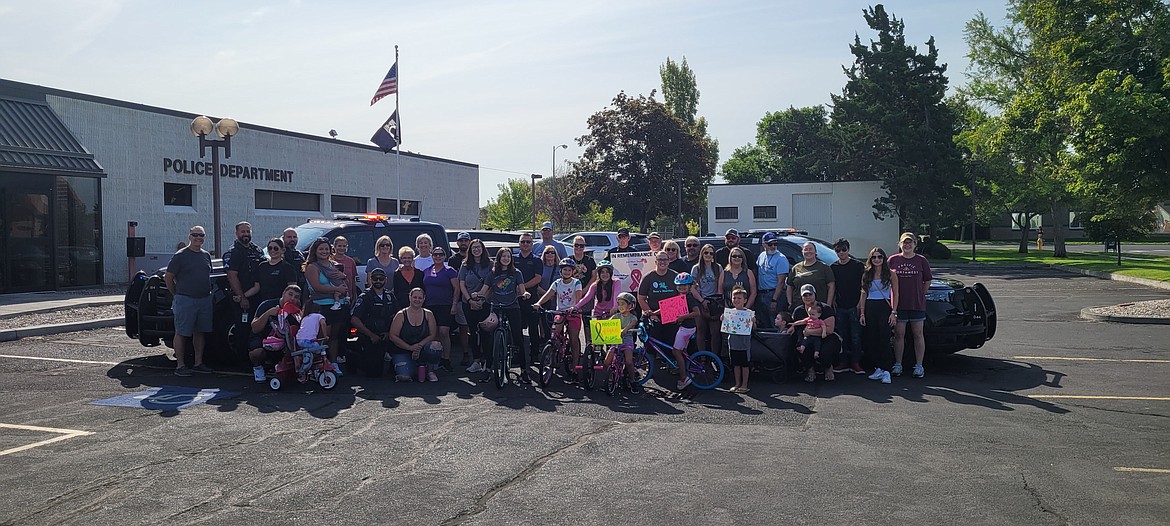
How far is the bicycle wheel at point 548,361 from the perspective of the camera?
1000 cm

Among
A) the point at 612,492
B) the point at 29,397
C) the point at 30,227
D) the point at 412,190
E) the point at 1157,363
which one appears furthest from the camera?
the point at 412,190

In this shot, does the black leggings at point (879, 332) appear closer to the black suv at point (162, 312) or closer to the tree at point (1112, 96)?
the black suv at point (162, 312)

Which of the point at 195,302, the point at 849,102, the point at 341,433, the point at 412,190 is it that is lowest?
the point at 341,433

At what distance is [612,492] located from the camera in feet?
18.9

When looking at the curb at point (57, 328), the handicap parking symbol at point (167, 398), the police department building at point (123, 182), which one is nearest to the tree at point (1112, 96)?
the handicap parking symbol at point (167, 398)

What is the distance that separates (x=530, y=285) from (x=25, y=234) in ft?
53.2

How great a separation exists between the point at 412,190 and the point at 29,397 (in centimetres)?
2943

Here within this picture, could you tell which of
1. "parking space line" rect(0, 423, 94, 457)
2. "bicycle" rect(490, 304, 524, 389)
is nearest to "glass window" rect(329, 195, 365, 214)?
"bicycle" rect(490, 304, 524, 389)

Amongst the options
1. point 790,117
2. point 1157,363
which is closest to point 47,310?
point 1157,363

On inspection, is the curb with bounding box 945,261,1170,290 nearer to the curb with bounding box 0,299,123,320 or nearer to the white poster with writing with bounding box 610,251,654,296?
the white poster with writing with bounding box 610,251,654,296

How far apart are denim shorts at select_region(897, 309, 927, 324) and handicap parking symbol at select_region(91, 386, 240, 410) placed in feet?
25.2

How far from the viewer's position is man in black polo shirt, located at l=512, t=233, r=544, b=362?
11195mm

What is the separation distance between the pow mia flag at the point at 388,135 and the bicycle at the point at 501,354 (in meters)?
22.9

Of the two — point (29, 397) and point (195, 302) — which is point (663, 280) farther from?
point (29, 397)
